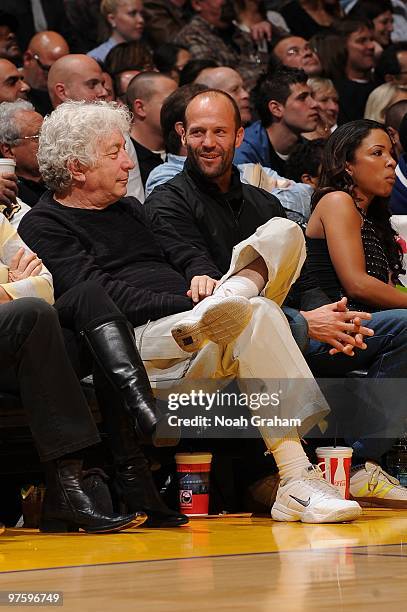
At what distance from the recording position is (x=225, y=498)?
13.0 ft

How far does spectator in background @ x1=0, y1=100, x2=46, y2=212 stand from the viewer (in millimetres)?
4473

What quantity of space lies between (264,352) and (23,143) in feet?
4.68

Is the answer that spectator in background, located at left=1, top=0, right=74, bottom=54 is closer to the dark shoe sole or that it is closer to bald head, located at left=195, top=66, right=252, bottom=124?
bald head, located at left=195, top=66, right=252, bottom=124

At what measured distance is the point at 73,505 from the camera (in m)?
3.27

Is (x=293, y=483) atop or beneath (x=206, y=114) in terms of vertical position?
beneath

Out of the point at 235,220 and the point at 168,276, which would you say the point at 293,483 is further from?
the point at 235,220

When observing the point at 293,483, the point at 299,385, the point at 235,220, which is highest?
the point at 235,220

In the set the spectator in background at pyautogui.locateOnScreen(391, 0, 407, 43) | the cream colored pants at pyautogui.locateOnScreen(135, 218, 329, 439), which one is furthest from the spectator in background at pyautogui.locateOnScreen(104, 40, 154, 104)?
the cream colored pants at pyautogui.locateOnScreen(135, 218, 329, 439)

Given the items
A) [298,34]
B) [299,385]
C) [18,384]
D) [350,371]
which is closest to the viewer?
[18,384]

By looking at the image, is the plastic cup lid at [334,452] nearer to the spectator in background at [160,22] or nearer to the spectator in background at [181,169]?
the spectator in background at [181,169]

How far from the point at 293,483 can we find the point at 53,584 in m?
1.21

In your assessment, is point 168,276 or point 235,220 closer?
point 168,276

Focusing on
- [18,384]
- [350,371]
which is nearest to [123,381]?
[18,384]

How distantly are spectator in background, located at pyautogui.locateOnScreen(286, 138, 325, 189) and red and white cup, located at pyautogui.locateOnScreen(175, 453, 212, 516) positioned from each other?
2.17 metres
